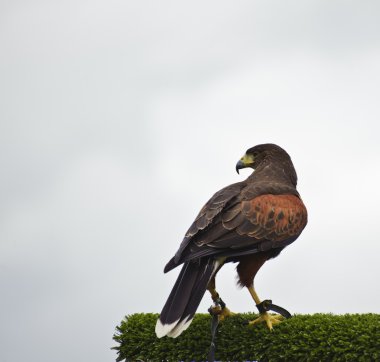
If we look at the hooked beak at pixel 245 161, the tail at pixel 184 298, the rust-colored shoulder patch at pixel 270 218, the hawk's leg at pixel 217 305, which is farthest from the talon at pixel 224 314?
the hooked beak at pixel 245 161

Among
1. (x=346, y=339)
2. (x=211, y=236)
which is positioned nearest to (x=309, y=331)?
(x=346, y=339)

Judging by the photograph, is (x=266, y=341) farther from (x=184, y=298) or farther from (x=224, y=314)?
(x=184, y=298)

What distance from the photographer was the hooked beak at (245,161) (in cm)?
839

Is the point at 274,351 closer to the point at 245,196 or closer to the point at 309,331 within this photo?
the point at 309,331

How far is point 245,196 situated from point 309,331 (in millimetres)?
1648

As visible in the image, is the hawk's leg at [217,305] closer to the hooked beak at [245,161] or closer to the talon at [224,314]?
the talon at [224,314]

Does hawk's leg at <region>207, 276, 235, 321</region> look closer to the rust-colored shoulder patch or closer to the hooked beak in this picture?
the rust-colored shoulder patch

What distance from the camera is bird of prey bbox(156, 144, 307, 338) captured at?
634cm

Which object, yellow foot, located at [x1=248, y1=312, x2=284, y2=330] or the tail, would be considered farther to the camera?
yellow foot, located at [x1=248, y1=312, x2=284, y2=330]

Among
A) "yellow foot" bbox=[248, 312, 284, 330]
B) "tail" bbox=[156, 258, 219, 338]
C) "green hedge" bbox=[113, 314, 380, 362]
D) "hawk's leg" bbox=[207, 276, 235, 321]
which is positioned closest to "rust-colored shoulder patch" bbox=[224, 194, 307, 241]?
"tail" bbox=[156, 258, 219, 338]

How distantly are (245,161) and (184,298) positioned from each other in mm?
2691

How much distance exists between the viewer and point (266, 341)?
683 centimetres

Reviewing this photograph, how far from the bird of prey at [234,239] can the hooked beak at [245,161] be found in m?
0.70

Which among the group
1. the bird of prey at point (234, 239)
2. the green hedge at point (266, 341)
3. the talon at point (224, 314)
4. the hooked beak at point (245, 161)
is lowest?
the green hedge at point (266, 341)
